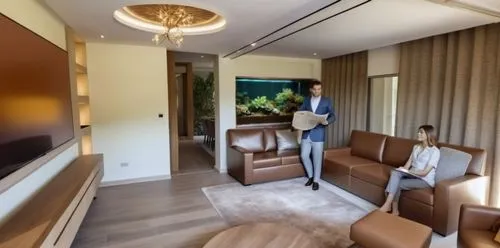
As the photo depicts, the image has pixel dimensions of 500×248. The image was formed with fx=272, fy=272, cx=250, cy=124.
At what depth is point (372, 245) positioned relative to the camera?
204cm

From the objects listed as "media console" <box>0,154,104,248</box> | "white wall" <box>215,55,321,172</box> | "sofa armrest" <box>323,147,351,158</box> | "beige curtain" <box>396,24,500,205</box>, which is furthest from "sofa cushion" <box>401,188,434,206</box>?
"media console" <box>0,154,104,248</box>

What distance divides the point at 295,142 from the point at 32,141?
12.7 feet

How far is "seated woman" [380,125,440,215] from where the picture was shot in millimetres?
2980

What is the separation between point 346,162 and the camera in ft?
13.5

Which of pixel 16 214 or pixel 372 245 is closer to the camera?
pixel 16 214

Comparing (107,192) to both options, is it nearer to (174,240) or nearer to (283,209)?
(174,240)

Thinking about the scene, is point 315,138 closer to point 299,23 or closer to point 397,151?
point 397,151

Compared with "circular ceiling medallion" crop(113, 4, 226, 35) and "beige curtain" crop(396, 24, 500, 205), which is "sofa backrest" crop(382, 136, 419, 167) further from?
"circular ceiling medallion" crop(113, 4, 226, 35)

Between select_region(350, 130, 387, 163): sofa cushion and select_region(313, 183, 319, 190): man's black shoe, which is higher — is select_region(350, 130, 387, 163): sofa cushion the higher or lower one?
the higher one

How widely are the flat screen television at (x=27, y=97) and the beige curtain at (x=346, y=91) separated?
4627 mm

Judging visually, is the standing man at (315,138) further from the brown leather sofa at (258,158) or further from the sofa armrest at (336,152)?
the brown leather sofa at (258,158)

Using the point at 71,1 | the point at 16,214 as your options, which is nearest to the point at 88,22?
the point at 71,1

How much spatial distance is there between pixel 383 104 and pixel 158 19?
4004 mm

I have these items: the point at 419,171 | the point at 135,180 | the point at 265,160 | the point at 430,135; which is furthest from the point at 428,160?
the point at 135,180
